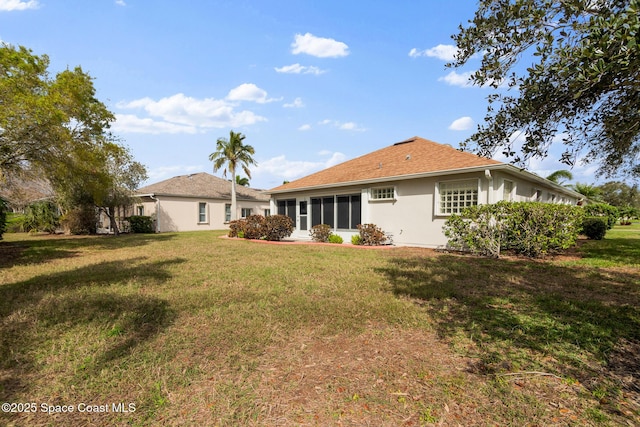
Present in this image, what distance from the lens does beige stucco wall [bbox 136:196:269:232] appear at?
914 inches

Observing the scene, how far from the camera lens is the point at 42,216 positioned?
73.7 ft

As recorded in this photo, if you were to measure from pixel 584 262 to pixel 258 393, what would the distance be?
10544 millimetres

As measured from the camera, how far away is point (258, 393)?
8.92 ft

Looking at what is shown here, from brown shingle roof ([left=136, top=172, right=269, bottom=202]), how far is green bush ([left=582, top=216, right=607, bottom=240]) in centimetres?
2023

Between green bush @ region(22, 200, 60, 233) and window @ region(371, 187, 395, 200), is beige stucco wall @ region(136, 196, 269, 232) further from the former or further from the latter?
window @ region(371, 187, 395, 200)

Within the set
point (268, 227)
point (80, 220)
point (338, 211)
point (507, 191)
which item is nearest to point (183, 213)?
point (80, 220)

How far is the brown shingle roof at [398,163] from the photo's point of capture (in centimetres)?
1182

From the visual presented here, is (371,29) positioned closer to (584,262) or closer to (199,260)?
(199,260)

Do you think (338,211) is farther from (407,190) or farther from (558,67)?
(558,67)


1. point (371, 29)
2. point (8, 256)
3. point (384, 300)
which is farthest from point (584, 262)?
point (8, 256)

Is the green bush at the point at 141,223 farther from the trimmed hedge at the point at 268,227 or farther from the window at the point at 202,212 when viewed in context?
the trimmed hedge at the point at 268,227

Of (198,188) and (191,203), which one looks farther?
(198,188)

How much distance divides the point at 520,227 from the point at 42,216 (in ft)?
99.7

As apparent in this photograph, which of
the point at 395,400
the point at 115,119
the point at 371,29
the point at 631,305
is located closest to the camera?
→ the point at 395,400
